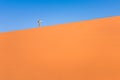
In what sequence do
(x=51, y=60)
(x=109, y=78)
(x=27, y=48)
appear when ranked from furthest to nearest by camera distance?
(x=27, y=48)
(x=51, y=60)
(x=109, y=78)

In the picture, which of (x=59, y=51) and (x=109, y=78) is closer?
(x=109, y=78)

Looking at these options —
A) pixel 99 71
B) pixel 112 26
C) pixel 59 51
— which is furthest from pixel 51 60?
pixel 112 26

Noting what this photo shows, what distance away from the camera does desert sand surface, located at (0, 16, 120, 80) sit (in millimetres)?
5219

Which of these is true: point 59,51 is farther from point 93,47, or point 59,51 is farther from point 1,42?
point 1,42

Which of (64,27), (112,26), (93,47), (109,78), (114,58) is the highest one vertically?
(64,27)

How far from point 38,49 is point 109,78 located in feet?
6.60

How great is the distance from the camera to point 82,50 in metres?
5.55

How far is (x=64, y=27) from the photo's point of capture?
600cm

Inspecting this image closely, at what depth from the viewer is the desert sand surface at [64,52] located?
17.1ft

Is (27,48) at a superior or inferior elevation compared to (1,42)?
inferior

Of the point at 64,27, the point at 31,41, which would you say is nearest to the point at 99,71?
the point at 64,27

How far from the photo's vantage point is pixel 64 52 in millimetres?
5715

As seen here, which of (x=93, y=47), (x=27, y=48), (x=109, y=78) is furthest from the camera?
(x=27, y=48)

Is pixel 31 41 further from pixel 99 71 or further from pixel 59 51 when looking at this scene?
pixel 99 71
